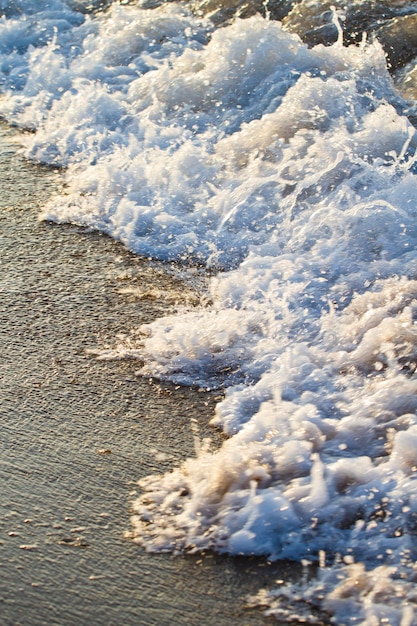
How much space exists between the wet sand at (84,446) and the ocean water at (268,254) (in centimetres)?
7

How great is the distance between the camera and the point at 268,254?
3857mm

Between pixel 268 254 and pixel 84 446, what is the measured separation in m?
1.44

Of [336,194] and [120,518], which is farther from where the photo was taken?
[336,194]

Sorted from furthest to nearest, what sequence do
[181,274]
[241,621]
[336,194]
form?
[336,194] → [181,274] → [241,621]

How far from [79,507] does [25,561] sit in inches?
9.5

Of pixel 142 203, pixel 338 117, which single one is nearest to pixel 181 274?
pixel 142 203

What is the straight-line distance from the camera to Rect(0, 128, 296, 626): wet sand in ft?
7.20

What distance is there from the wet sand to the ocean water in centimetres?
7

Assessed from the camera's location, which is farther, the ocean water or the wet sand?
the ocean water

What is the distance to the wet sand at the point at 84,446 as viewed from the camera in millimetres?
2195

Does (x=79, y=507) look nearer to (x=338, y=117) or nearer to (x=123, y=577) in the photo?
(x=123, y=577)

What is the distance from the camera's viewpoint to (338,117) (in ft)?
15.5

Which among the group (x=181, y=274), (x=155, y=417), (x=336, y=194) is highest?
(x=336, y=194)

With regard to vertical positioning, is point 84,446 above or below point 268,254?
below
